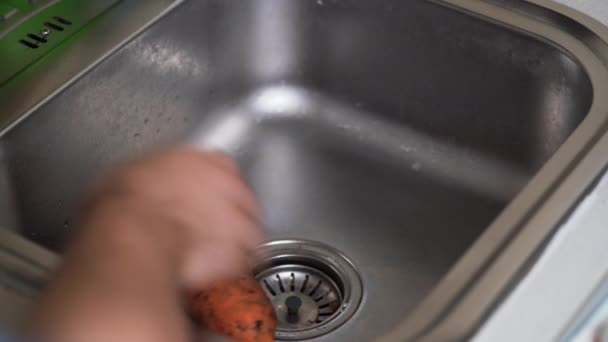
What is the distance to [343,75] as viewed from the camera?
963mm

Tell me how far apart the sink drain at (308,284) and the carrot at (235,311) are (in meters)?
0.11

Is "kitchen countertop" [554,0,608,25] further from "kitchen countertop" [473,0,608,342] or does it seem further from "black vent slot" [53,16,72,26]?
"black vent slot" [53,16,72,26]

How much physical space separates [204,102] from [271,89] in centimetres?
9

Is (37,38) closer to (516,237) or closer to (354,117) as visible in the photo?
(354,117)

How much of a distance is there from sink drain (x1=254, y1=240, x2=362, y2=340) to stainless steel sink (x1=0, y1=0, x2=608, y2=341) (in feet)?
0.05

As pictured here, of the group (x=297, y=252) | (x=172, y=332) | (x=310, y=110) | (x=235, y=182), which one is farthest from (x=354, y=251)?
(x=172, y=332)

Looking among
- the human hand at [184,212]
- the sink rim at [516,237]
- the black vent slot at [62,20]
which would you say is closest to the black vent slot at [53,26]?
the black vent slot at [62,20]

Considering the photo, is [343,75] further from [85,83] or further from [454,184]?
[85,83]

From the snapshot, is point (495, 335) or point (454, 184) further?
point (454, 184)

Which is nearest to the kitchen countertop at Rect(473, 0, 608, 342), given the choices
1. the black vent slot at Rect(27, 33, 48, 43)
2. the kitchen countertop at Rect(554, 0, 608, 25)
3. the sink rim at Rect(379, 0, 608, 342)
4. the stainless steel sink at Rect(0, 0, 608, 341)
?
the sink rim at Rect(379, 0, 608, 342)

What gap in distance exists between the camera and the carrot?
685 millimetres

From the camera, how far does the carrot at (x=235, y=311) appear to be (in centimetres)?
68

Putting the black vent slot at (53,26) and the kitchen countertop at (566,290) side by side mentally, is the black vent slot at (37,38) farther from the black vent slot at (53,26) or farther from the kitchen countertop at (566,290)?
the kitchen countertop at (566,290)

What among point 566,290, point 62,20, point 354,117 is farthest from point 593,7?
point 62,20
